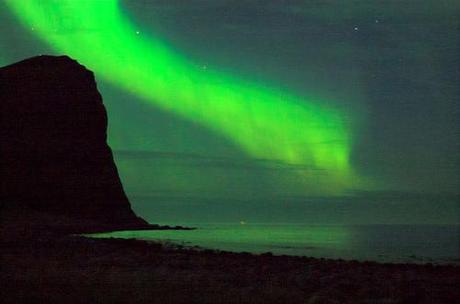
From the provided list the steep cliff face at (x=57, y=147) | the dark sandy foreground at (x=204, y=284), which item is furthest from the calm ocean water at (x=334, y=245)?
the steep cliff face at (x=57, y=147)

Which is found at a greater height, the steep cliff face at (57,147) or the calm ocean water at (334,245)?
the steep cliff face at (57,147)

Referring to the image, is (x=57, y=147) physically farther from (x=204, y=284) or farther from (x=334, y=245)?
(x=204, y=284)

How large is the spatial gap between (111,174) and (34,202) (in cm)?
1542

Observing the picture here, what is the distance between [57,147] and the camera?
104 meters

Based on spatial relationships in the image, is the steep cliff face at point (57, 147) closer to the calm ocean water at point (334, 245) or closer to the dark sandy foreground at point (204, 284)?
the calm ocean water at point (334, 245)

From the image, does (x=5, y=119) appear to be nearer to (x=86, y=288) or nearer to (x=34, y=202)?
(x=34, y=202)

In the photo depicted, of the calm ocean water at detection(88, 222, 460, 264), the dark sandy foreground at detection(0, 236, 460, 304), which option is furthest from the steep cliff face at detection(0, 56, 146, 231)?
the dark sandy foreground at detection(0, 236, 460, 304)

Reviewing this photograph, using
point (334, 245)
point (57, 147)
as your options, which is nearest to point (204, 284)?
point (334, 245)

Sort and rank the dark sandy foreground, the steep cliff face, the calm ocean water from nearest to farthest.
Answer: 1. the dark sandy foreground
2. the calm ocean water
3. the steep cliff face

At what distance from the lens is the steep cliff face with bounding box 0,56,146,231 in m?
97.4

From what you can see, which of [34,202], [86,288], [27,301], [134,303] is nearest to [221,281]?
[86,288]

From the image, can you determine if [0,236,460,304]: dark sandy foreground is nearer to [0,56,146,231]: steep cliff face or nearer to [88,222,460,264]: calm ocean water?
[88,222,460,264]: calm ocean water

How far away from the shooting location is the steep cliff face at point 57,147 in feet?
320

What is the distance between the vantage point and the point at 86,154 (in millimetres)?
106500
